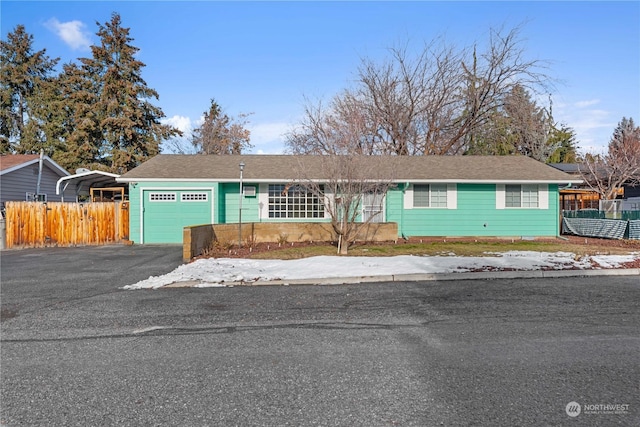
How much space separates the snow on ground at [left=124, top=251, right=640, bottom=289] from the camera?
8.22 meters

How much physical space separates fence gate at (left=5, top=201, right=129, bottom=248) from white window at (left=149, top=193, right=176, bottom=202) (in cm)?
182

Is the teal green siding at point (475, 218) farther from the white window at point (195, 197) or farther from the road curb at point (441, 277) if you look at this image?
the road curb at point (441, 277)

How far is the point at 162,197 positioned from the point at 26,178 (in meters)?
9.68

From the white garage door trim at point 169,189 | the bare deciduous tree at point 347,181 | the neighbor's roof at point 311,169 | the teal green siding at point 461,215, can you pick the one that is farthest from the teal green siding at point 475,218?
the white garage door trim at point 169,189

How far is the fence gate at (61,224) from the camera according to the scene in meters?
15.3

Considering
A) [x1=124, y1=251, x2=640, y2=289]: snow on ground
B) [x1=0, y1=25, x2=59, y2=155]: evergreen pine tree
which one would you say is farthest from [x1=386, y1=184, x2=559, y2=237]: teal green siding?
[x1=0, y1=25, x2=59, y2=155]: evergreen pine tree

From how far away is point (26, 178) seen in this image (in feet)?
65.7

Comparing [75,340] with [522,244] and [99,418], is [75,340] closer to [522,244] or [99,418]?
[99,418]

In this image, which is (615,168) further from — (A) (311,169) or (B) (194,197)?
(B) (194,197)

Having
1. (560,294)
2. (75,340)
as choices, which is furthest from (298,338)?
(560,294)

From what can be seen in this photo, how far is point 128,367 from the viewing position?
3.79m

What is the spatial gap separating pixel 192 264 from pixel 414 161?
459 inches

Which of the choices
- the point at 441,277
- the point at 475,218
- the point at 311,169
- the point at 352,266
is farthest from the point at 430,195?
the point at 441,277

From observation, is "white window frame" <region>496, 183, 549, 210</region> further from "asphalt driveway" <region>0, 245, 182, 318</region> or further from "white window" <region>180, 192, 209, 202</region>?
"asphalt driveway" <region>0, 245, 182, 318</region>
